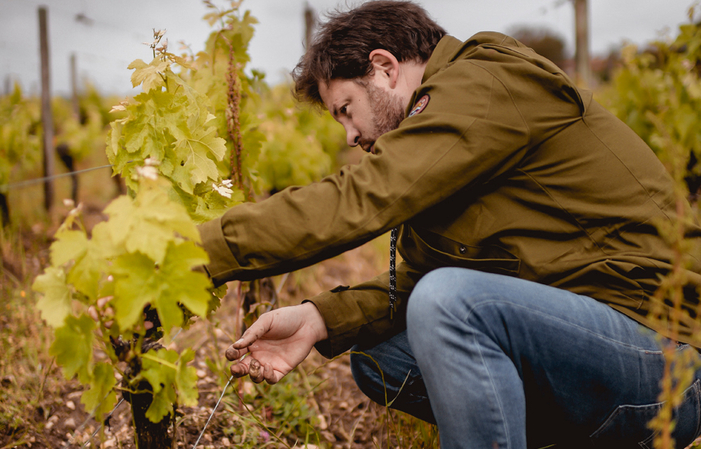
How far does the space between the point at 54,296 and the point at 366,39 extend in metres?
1.31

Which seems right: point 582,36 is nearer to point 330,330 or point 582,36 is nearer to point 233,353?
point 330,330

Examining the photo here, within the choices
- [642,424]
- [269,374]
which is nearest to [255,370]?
[269,374]

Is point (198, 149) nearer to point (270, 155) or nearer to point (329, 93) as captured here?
point (329, 93)

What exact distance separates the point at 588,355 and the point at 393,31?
1.27 meters

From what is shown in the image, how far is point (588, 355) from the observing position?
133 cm

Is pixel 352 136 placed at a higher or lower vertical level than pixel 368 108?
lower

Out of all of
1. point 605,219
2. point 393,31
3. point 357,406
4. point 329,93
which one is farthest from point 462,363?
point 357,406

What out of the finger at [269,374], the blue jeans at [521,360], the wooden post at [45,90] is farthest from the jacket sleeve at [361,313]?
the wooden post at [45,90]

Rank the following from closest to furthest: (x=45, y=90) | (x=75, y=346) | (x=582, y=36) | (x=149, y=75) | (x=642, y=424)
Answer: (x=75, y=346), (x=642, y=424), (x=149, y=75), (x=45, y=90), (x=582, y=36)

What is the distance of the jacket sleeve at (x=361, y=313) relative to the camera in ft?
5.94

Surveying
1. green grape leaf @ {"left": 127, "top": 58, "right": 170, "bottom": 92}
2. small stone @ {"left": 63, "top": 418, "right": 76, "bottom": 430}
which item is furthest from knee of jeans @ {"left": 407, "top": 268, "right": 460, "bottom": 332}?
small stone @ {"left": 63, "top": 418, "right": 76, "bottom": 430}

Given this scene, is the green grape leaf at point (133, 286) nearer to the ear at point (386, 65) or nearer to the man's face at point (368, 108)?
the man's face at point (368, 108)

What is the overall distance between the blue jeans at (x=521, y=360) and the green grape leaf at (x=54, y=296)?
815mm

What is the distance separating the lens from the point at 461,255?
160 cm
